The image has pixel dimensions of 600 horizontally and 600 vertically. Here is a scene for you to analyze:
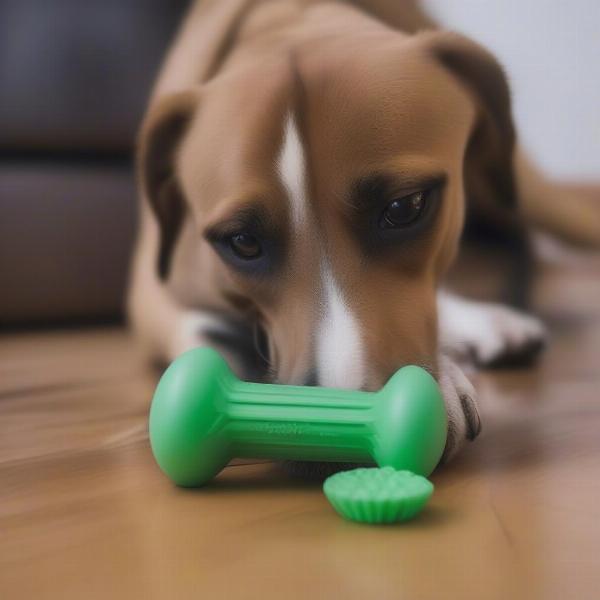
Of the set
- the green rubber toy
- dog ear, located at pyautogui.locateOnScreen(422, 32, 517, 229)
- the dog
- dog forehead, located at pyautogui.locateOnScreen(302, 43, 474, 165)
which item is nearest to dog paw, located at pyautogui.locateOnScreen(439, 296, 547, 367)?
the dog

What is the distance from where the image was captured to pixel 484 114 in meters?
1.72

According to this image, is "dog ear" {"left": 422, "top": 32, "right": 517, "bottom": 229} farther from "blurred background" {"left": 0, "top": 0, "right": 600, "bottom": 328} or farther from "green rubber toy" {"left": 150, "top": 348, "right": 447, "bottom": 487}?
"blurred background" {"left": 0, "top": 0, "right": 600, "bottom": 328}

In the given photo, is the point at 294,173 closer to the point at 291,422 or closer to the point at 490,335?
the point at 291,422

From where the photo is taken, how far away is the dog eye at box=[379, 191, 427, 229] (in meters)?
1.37

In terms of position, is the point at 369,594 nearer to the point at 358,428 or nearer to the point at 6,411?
the point at 358,428

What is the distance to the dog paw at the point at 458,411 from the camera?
126 cm

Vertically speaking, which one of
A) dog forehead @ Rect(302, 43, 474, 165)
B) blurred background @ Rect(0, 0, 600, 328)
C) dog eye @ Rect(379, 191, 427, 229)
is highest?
dog forehead @ Rect(302, 43, 474, 165)

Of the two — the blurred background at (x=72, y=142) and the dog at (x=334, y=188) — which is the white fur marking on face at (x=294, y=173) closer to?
the dog at (x=334, y=188)

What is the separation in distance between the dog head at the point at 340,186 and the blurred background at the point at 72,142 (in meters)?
1.18

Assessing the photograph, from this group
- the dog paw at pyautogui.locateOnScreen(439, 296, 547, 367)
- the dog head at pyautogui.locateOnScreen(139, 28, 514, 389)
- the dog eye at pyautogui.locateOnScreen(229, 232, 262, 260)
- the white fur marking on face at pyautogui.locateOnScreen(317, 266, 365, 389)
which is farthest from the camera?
the dog paw at pyautogui.locateOnScreen(439, 296, 547, 367)

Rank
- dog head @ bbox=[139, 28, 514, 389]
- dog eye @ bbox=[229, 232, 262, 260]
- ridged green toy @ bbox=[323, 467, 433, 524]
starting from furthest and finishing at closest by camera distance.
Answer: dog eye @ bbox=[229, 232, 262, 260]
dog head @ bbox=[139, 28, 514, 389]
ridged green toy @ bbox=[323, 467, 433, 524]

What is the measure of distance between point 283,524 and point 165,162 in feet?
3.11

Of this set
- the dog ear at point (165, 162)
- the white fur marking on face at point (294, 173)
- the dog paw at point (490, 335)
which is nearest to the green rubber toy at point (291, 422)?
the white fur marking on face at point (294, 173)

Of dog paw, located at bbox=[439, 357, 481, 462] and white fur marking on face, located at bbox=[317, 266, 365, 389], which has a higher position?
white fur marking on face, located at bbox=[317, 266, 365, 389]
